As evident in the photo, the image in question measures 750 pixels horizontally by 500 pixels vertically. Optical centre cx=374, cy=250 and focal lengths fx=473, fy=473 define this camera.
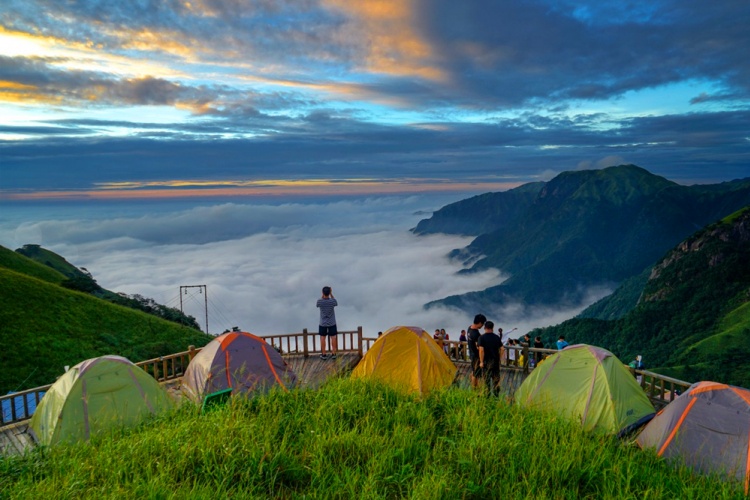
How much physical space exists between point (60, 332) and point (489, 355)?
3448 centimetres

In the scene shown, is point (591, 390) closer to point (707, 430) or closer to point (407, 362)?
point (707, 430)

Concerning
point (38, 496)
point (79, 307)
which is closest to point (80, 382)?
point (38, 496)

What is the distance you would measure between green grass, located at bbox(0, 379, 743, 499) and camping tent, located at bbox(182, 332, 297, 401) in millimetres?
4402

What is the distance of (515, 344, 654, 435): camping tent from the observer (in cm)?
962

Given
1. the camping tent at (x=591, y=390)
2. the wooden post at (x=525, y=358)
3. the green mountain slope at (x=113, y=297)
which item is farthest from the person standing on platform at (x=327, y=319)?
the green mountain slope at (x=113, y=297)

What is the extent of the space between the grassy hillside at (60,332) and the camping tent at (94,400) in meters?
20.2

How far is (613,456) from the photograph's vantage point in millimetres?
6203

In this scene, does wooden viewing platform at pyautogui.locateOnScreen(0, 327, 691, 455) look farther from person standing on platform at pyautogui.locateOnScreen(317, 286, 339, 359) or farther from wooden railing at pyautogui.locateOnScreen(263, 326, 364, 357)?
person standing on platform at pyautogui.locateOnScreen(317, 286, 339, 359)

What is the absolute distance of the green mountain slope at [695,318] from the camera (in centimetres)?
7788

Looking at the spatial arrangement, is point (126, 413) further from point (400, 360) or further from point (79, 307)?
point (79, 307)

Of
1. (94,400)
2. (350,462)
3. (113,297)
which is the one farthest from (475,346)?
(113,297)

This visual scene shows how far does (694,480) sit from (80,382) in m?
10.8

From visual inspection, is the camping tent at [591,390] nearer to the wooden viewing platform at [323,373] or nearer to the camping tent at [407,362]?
the wooden viewing platform at [323,373]

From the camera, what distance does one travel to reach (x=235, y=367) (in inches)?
464
